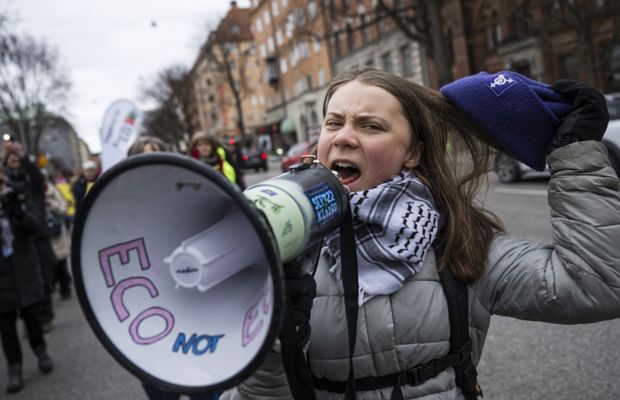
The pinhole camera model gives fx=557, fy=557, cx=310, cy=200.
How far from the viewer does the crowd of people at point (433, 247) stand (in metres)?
1.27

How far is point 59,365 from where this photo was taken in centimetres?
493

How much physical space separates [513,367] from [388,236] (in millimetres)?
2588

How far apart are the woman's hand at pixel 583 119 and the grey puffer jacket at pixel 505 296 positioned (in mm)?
24

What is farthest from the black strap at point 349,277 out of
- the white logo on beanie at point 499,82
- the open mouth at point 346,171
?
the white logo on beanie at point 499,82

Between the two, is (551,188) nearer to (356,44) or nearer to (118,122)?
(118,122)

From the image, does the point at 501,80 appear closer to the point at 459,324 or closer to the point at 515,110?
the point at 515,110

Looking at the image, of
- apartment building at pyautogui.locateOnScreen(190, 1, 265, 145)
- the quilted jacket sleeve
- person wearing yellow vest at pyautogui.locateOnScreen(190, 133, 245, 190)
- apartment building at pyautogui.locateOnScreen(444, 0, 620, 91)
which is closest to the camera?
the quilted jacket sleeve

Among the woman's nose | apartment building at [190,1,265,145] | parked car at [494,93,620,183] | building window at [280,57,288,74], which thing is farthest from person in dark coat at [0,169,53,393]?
building window at [280,57,288,74]

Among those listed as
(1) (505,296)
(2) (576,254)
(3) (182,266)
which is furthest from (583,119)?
(3) (182,266)

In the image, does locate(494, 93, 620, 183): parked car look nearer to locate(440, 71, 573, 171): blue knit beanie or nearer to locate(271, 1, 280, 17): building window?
locate(440, 71, 573, 171): blue knit beanie

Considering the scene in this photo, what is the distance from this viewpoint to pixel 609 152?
2.46 meters

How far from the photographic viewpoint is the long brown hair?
1383 millimetres

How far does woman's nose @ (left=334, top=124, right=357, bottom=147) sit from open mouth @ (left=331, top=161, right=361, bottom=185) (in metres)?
0.05

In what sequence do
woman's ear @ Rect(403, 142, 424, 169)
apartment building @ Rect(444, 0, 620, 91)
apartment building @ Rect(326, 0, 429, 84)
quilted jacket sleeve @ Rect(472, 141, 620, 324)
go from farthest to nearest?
1. apartment building @ Rect(326, 0, 429, 84)
2. apartment building @ Rect(444, 0, 620, 91)
3. woman's ear @ Rect(403, 142, 424, 169)
4. quilted jacket sleeve @ Rect(472, 141, 620, 324)
